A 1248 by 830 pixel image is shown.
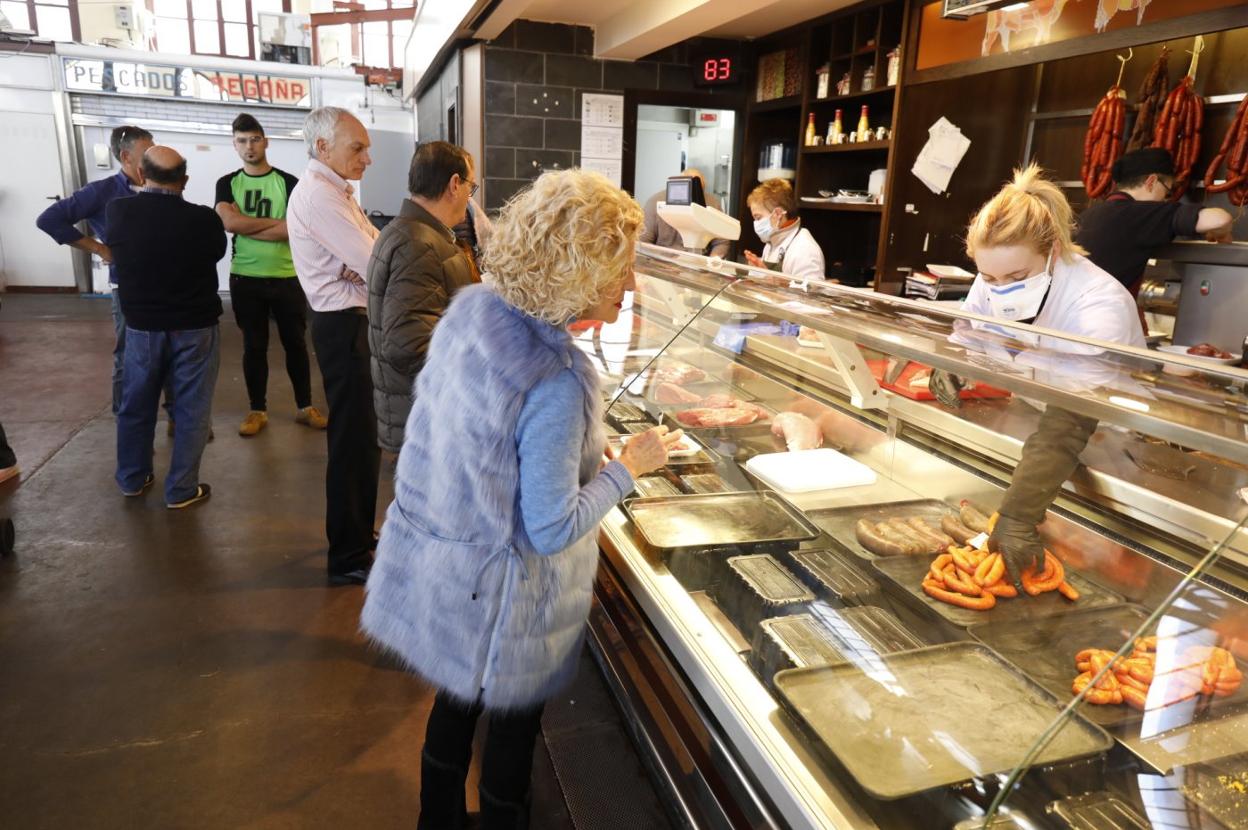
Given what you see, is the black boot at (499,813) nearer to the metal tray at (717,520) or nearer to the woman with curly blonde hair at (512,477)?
the woman with curly blonde hair at (512,477)

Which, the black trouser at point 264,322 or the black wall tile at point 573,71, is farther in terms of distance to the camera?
the black wall tile at point 573,71

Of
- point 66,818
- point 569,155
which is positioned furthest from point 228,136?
point 66,818

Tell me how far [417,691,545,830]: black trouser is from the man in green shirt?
3.80 m

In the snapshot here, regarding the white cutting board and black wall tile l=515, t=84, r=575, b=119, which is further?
black wall tile l=515, t=84, r=575, b=119

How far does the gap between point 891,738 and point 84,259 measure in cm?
1228

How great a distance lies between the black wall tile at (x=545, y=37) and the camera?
20.8ft

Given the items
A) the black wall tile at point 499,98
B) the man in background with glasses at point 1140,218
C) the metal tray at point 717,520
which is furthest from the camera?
the black wall tile at point 499,98

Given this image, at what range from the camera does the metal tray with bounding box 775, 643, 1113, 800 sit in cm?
112

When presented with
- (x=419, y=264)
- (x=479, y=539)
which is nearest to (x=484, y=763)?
(x=479, y=539)

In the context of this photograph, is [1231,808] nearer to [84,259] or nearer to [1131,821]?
[1131,821]

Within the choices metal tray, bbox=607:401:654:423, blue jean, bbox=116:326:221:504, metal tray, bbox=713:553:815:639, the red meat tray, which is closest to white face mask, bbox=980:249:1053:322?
the red meat tray

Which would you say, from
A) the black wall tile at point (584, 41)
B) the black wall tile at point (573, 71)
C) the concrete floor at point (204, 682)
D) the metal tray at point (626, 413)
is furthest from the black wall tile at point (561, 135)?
the metal tray at point (626, 413)

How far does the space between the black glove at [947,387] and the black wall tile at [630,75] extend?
536 centimetres

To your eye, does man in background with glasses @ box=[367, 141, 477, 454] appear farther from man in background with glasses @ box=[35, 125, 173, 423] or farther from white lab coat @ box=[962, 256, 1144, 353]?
man in background with glasses @ box=[35, 125, 173, 423]
